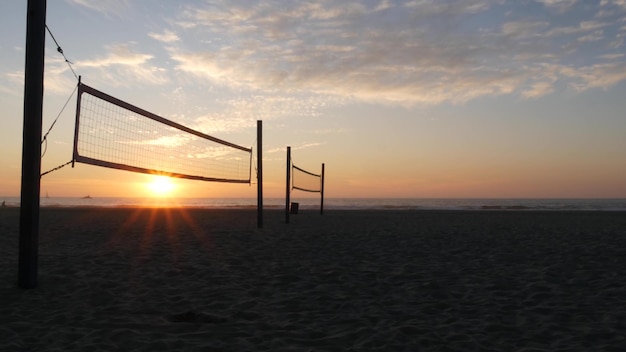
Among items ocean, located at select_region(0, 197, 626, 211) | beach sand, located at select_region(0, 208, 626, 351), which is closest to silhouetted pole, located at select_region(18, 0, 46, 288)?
beach sand, located at select_region(0, 208, 626, 351)

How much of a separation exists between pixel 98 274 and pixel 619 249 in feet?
28.0

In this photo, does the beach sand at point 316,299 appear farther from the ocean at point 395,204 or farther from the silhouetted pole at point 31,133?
the ocean at point 395,204

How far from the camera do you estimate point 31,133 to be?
5.15 meters

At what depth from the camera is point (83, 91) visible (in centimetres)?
603

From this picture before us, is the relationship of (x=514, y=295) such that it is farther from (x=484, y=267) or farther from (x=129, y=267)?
(x=129, y=267)

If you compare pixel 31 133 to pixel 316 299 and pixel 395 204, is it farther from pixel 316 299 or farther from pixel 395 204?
pixel 395 204

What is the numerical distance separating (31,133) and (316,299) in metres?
3.46

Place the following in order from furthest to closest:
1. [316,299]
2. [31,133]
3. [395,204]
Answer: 1. [395,204]
2. [31,133]
3. [316,299]

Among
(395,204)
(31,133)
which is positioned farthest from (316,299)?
(395,204)

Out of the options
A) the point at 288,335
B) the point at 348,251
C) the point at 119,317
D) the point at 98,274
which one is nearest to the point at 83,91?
the point at 98,274

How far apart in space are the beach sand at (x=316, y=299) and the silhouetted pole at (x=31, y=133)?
0.48m

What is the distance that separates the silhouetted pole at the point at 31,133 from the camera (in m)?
5.12

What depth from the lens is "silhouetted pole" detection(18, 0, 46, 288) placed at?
512 cm

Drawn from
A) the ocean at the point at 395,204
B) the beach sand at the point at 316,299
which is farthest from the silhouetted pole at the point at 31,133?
the ocean at the point at 395,204
